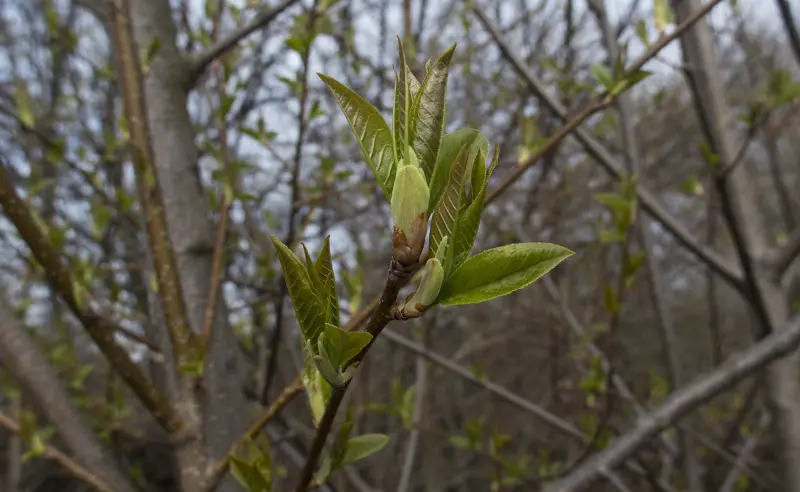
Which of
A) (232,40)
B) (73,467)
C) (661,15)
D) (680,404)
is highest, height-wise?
(232,40)

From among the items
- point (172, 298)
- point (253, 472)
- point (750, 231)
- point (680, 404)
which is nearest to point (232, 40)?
point (172, 298)

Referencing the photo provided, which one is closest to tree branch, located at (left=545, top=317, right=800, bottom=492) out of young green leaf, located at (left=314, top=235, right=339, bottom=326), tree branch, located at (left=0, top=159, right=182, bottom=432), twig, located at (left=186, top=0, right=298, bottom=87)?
tree branch, located at (left=0, top=159, right=182, bottom=432)

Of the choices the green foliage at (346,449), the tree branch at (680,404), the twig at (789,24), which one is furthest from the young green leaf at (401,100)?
the twig at (789,24)

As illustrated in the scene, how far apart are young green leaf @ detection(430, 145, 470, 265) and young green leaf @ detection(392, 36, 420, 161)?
0.03 m

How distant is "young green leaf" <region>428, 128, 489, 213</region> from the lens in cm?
35

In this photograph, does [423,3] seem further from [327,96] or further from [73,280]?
[73,280]

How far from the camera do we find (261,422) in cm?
63

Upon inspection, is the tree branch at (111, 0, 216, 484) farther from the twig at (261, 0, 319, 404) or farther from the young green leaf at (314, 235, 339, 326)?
the young green leaf at (314, 235, 339, 326)

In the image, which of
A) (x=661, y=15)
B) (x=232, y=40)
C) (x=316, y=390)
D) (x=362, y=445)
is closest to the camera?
(x=316, y=390)

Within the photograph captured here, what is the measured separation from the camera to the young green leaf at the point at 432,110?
33cm

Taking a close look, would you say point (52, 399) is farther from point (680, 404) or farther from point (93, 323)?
point (680, 404)

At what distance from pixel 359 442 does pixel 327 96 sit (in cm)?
227

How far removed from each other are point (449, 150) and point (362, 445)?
30 cm

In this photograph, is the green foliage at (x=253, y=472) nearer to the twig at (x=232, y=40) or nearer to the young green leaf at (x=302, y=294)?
the young green leaf at (x=302, y=294)
